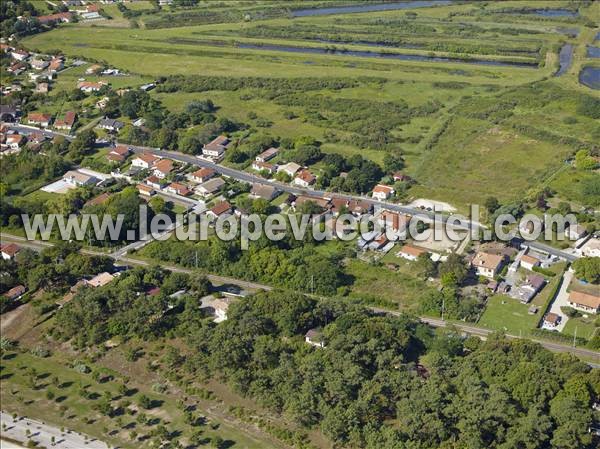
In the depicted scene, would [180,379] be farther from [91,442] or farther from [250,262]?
[250,262]

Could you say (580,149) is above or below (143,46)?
below

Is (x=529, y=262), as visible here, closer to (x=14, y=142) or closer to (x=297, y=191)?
(x=297, y=191)

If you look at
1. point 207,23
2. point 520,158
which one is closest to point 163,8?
point 207,23

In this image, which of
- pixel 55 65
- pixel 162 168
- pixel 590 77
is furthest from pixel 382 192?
pixel 55 65

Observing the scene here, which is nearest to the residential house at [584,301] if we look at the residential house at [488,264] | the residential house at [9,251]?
the residential house at [488,264]

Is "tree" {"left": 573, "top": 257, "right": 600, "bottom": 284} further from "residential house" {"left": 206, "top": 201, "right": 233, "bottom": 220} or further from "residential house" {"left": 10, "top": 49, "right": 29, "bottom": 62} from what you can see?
"residential house" {"left": 10, "top": 49, "right": 29, "bottom": 62}

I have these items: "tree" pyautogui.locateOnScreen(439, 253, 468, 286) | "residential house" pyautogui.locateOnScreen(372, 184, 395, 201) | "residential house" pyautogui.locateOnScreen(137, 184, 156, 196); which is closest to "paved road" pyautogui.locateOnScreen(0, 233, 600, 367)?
"tree" pyautogui.locateOnScreen(439, 253, 468, 286)

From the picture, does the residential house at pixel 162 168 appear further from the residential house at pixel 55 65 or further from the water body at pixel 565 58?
the water body at pixel 565 58
